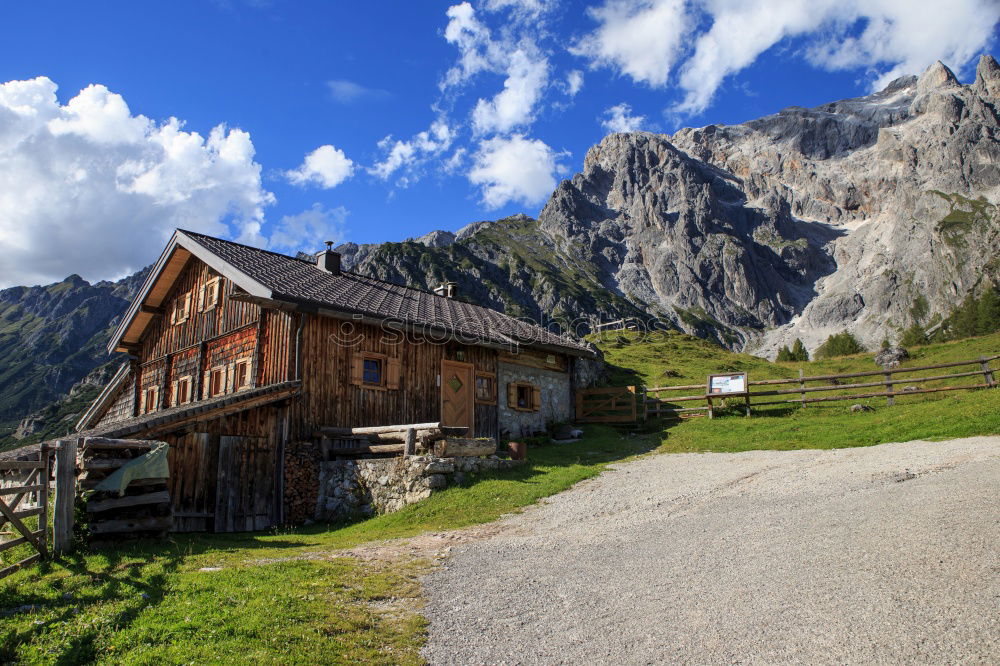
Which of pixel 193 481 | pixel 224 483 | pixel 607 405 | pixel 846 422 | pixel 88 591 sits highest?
pixel 607 405

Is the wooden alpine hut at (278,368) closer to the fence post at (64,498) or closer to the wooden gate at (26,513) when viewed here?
the fence post at (64,498)

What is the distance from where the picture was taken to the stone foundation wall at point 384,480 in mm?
14000

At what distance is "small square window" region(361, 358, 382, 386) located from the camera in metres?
18.5

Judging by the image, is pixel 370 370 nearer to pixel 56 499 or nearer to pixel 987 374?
Result: pixel 56 499

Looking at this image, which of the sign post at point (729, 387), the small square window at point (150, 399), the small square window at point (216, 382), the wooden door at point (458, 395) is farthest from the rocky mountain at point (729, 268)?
the small square window at point (216, 382)

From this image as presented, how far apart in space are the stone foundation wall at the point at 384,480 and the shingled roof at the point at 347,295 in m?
4.79

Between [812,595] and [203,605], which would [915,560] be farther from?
[203,605]

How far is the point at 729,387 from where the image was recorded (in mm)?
23781

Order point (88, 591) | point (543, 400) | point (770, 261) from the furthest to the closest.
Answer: point (770, 261) → point (543, 400) → point (88, 591)

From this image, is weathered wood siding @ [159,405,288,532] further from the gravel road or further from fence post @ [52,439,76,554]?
the gravel road

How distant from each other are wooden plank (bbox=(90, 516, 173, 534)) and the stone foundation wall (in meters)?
4.72

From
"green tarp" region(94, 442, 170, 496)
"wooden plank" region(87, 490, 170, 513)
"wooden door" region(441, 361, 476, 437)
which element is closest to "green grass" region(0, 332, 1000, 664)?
"wooden plank" region(87, 490, 170, 513)

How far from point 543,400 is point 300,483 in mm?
11383

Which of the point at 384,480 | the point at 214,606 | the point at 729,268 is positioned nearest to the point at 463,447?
the point at 384,480
